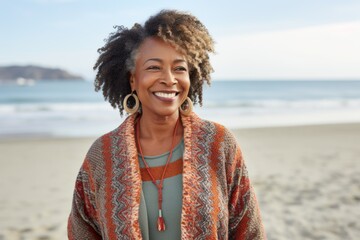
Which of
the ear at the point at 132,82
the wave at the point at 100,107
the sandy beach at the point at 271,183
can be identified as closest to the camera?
the ear at the point at 132,82

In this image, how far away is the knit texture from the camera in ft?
7.57

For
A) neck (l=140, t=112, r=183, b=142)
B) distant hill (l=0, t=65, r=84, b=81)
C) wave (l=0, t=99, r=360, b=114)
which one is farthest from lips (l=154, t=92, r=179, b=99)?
distant hill (l=0, t=65, r=84, b=81)

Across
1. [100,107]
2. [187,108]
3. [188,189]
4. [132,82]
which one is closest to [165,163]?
[188,189]

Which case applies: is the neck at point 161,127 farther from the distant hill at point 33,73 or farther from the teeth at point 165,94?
the distant hill at point 33,73

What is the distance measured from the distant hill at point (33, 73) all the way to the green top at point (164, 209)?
225 feet

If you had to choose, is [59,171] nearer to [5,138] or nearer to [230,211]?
[5,138]

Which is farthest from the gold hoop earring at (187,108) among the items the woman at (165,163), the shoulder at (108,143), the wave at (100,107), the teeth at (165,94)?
the wave at (100,107)

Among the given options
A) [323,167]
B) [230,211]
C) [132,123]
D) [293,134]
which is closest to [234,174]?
[230,211]

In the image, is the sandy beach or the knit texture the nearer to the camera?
the knit texture

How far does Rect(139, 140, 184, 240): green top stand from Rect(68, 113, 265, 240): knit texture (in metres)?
0.04

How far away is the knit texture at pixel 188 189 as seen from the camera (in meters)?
2.31

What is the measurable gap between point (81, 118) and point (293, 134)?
745 centimetres

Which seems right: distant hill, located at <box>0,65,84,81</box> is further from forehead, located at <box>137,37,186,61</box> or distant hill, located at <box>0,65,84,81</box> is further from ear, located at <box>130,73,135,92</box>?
forehead, located at <box>137,37,186,61</box>

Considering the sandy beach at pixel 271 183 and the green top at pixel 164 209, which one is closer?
the green top at pixel 164 209
